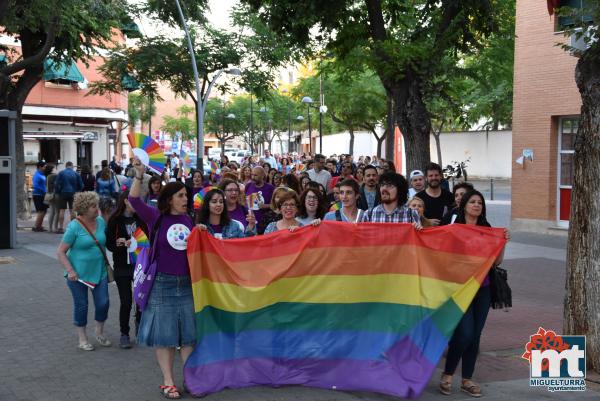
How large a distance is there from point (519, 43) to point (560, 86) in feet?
5.95

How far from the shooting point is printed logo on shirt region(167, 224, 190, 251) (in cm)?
606

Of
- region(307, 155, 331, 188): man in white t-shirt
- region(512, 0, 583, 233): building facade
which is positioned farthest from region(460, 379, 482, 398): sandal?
region(512, 0, 583, 233): building facade

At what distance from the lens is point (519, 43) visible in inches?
747

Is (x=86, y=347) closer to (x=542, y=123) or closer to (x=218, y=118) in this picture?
(x=542, y=123)

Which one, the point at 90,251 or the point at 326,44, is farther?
the point at 326,44

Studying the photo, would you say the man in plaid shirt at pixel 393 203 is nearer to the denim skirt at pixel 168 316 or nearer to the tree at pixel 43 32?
A: the denim skirt at pixel 168 316

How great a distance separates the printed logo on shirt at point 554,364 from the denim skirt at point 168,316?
2.89 m

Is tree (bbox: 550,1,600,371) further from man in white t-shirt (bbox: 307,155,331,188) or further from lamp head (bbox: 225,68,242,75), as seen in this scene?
lamp head (bbox: 225,68,242,75)

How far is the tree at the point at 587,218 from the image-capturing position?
658 centimetres

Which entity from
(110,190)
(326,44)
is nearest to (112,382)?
(326,44)

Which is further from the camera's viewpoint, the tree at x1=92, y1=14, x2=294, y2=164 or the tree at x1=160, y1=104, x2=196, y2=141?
the tree at x1=160, y1=104, x2=196, y2=141

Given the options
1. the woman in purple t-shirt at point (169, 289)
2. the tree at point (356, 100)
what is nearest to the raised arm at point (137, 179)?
the woman in purple t-shirt at point (169, 289)

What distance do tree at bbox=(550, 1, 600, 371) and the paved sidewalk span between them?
2.00ft

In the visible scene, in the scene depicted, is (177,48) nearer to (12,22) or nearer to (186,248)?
(12,22)
